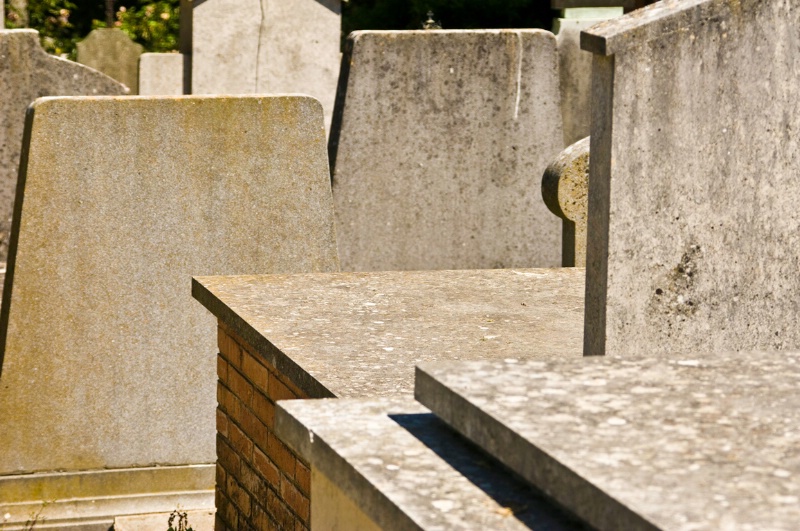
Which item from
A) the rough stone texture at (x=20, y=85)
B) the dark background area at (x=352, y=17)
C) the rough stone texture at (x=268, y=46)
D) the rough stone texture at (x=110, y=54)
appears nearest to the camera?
the rough stone texture at (x=20, y=85)

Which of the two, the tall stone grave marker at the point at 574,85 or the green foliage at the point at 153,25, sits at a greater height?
the green foliage at the point at 153,25

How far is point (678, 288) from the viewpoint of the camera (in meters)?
2.78

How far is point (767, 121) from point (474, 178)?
3627 mm

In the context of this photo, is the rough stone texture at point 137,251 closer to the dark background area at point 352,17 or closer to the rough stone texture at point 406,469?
the rough stone texture at point 406,469

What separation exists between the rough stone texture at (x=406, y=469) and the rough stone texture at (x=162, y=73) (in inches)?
268

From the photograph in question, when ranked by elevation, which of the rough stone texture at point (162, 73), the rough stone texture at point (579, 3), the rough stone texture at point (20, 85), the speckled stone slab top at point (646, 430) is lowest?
the speckled stone slab top at point (646, 430)

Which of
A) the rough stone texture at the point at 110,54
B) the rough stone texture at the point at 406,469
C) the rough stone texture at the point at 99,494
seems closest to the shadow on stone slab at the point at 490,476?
the rough stone texture at the point at 406,469

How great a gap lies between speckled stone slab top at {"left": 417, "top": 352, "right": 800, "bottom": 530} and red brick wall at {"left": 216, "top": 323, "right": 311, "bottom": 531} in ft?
3.29

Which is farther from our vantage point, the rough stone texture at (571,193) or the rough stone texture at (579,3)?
the rough stone texture at (579,3)

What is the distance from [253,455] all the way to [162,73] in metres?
5.94

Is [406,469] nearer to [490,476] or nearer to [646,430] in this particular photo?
[490,476]

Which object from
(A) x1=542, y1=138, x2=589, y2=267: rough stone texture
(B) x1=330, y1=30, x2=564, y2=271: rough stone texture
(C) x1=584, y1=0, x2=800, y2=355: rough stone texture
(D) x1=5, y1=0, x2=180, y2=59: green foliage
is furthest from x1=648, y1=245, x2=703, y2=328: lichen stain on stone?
(D) x1=5, y1=0, x2=180, y2=59: green foliage

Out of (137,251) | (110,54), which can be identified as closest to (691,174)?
(137,251)

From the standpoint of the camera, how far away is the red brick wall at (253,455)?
3156mm
